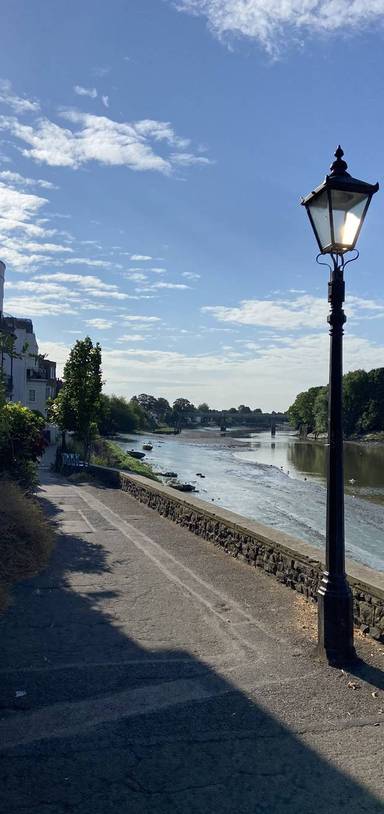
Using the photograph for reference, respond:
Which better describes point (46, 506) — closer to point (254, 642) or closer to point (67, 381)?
point (254, 642)

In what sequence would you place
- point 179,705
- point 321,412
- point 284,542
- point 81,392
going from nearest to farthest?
point 179,705 < point 284,542 < point 81,392 < point 321,412

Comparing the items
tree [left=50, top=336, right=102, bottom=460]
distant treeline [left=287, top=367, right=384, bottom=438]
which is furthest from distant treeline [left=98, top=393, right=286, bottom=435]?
tree [left=50, top=336, right=102, bottom=460]

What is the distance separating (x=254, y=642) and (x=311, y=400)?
13238 cm

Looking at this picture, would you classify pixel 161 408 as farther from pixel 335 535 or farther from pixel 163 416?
pixel 335 535

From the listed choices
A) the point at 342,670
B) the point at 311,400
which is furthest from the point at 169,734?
the point at 311,400

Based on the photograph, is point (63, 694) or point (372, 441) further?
point (372, 441)

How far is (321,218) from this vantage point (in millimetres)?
5109

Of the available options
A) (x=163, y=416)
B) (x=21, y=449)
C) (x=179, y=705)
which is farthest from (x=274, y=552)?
(x=163, y=416)

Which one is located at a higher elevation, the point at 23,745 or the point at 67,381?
the point at 67,381

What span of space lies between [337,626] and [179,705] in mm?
1543

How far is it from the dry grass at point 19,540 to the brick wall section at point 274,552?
2669 millimetres

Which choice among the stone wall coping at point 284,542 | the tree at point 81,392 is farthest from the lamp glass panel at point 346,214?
the tree at point 81,392

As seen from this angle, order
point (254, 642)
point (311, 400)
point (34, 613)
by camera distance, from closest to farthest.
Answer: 1. point (254, 642)
2. point (34, 613)
3. point (311, 400)

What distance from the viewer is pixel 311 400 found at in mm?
135125
